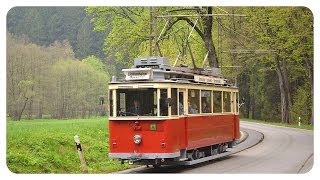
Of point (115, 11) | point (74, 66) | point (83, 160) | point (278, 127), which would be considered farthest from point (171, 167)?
point (278, 127)

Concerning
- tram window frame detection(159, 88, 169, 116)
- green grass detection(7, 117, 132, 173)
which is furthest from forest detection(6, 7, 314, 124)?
tram window frame detection(159, 88, 169, 116)

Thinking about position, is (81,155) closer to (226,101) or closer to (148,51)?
(148,51)

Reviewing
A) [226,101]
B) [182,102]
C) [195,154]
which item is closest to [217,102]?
[226,101]

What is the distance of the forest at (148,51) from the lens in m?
17.5

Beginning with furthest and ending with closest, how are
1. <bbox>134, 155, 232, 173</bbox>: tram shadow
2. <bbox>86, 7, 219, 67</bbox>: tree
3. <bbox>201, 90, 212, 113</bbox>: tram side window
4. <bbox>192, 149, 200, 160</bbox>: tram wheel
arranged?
<bbox>86, 7, 219, 67</bbox>: tree → <bbox>201, 90, 212, 113</bbox>: tram side window → <bbox>192, 149, 200, 160</bbox>: tram wheel → <bbox>134, 155, 232, 173</bbox>: tram shadow

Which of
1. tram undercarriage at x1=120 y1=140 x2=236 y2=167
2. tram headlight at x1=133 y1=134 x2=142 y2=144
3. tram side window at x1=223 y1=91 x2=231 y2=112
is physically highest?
tram side window at x1=223 y1=91 x2=231 y2=112

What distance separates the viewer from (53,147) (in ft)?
61.2

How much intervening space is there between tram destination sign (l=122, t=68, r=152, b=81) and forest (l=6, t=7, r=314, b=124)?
0.84 meters

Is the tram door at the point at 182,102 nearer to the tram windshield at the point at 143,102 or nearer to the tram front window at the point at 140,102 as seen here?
the tram windshield at the point at 143,102

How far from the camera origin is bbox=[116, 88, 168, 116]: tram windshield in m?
16.8

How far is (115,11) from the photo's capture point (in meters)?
21.3

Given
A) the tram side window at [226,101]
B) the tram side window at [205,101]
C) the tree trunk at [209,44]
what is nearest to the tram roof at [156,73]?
the tram side window at [205,101]

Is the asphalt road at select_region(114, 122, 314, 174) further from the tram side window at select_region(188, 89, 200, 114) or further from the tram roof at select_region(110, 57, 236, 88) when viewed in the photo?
the tram roof at select_region(110, 57, 236, 88)
